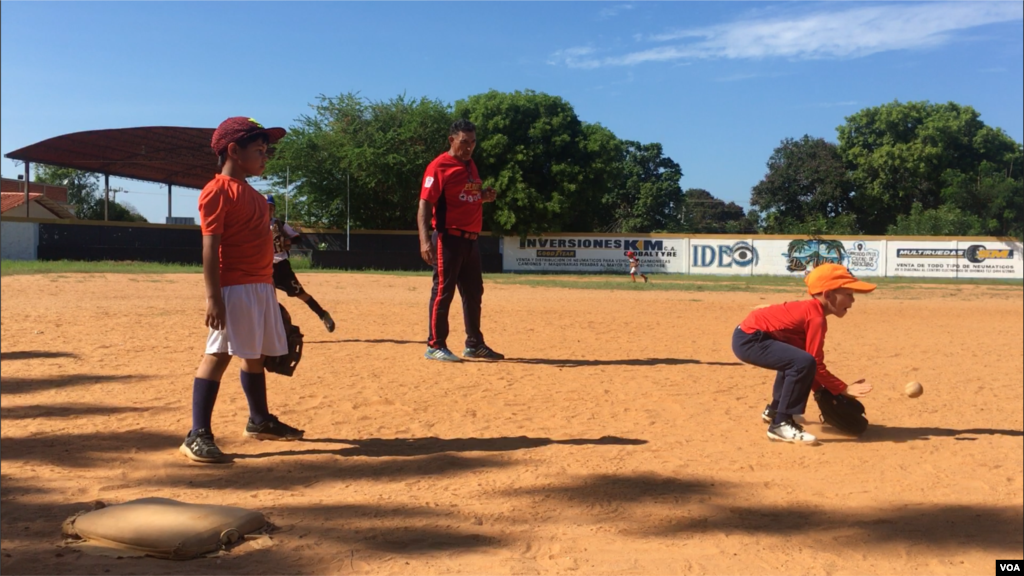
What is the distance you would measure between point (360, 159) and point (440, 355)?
68.3 ft

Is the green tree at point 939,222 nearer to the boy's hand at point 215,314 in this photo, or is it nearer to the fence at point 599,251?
the fence at point 599,251

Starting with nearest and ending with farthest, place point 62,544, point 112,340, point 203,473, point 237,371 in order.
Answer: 1. point 62,544
2. point 203,473
3. point 237,371
4. point 112,340

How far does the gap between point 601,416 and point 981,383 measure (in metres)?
3.72

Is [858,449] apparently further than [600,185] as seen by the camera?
No

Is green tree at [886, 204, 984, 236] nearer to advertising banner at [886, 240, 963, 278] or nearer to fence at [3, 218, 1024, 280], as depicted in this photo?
fence at [3, 218, 1024, 280]

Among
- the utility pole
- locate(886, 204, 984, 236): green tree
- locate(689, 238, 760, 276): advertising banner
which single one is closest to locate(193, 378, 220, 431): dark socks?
locate(886, 204, 984, 236): green tree

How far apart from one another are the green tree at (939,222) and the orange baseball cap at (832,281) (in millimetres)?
8660

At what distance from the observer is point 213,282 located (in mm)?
3707

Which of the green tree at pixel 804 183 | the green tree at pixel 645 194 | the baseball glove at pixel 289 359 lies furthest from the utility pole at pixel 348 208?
the baseball glove at pixel 289 359

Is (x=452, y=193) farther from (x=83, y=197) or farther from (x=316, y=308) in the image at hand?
(x=83, y=197)

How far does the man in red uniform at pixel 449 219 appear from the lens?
7.05 meters

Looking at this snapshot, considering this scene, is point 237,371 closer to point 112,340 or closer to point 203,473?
Result: point 112,340

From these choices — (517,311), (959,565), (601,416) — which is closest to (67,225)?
(517,311)

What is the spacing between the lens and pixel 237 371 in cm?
663
